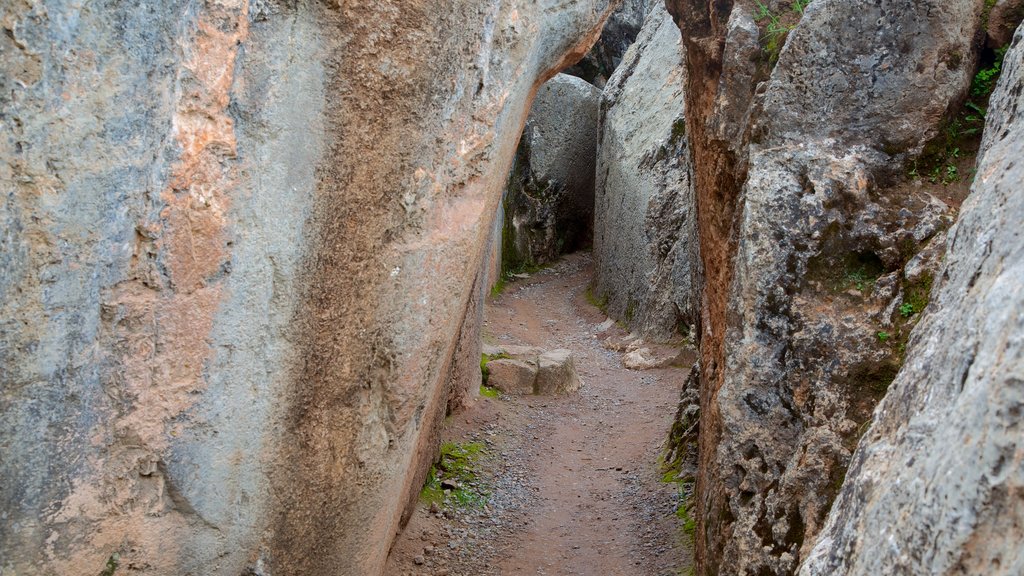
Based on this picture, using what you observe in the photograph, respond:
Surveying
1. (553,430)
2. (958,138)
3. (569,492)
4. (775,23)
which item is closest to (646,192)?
(553,430)

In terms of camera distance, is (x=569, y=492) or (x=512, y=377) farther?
(x=512, y=377)

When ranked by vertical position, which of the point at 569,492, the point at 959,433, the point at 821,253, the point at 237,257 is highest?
Answer: the point at 821,253

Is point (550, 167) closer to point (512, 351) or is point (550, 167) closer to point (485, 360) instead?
point (512, 351)

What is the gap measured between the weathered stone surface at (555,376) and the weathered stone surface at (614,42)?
10.7 metres

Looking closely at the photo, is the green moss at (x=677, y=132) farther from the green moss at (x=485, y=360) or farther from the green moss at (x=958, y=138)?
the green moss at (x=958, y=138)

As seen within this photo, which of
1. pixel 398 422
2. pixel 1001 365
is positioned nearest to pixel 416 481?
pixel 398 422

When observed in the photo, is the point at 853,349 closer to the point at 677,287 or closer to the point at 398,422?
the point at 398,422

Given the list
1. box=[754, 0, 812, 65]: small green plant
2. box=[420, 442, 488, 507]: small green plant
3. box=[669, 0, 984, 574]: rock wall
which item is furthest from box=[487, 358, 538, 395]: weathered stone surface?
box=[754, 0, 812, 65]: small green plant

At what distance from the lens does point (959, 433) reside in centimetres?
241

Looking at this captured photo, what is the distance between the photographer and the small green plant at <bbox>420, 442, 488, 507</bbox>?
8.42m

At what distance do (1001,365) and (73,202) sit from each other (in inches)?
144

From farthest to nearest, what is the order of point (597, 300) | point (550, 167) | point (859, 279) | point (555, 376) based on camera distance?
point (550, 167) < point (597, 300) < point (555, 376) < point (859, 279)

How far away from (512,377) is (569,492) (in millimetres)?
2844

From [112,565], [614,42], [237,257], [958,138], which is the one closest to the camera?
[112,565]
